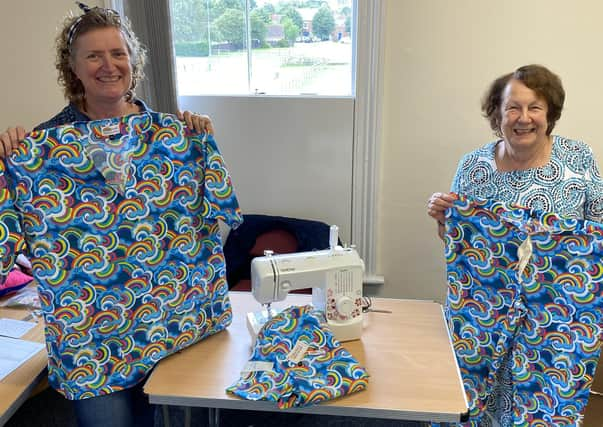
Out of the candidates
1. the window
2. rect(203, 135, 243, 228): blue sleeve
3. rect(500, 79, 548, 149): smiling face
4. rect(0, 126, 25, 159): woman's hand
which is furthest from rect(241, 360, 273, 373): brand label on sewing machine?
the window

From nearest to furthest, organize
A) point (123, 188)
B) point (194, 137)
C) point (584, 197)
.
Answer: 1. point (123, 188)
2. point (194, 137)
3. point (584, 197)

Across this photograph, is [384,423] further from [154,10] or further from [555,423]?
[154,10]

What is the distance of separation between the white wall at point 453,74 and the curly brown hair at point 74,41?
4.72 feet

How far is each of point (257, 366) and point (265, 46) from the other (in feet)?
6.64

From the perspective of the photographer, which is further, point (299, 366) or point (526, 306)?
point (526, 306)

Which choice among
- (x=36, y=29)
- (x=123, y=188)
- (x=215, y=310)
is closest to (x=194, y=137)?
(x=123, y=188)

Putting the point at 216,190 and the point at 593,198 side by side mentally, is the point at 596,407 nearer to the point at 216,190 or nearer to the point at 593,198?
the point at 593,198

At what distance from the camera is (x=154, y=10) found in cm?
274

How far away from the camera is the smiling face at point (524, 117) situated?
170 cm

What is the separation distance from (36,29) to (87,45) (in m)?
1.58

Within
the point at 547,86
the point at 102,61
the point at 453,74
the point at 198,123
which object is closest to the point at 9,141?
the point at 102,61

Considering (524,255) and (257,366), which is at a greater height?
(524,255)

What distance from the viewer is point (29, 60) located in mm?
2811

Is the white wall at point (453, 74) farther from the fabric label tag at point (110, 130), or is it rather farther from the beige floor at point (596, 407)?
the fabric label tag at point (110, 130)
